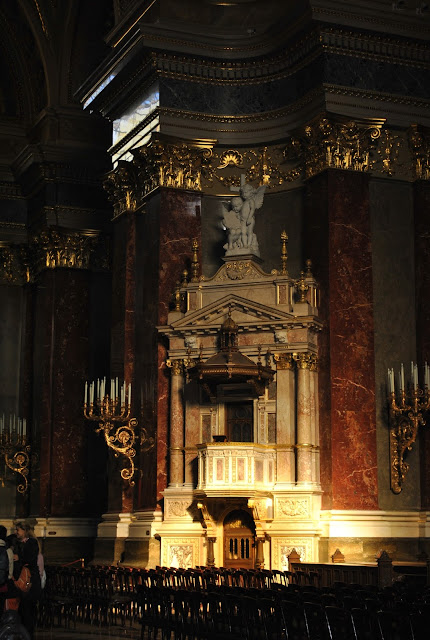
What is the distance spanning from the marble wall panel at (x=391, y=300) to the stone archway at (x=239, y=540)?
8.17ft

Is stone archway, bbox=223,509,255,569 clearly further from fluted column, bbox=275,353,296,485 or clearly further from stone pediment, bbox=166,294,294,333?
stone pediment, bbox=166,294,294,333

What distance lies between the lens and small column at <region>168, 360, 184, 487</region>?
22.4m

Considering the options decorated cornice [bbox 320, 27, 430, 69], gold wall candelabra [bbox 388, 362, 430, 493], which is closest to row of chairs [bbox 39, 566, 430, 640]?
gold wall candelabra [bbox 388, 362, 430, 493]

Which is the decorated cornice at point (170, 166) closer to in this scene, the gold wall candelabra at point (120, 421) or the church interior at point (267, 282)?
the church interior at point (267, 282)

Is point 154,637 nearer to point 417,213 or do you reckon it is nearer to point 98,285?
point 417,213

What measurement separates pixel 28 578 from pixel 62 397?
1650 centimetres

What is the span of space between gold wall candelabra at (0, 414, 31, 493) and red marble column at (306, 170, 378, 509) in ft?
35.5

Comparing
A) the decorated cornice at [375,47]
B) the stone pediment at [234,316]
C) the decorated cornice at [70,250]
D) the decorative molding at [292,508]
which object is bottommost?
the decorative molding at [292,508]

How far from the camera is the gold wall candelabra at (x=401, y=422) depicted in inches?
841

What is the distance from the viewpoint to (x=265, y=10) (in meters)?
24.7

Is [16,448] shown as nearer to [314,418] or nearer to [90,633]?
[314,418]

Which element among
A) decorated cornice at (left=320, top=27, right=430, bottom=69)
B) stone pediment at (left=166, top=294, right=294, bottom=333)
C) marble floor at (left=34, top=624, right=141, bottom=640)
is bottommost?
marble floor at (left=34, top=624, right=141, bottom=640)

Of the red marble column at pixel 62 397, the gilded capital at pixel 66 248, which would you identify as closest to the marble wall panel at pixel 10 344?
the red marble column at pixel 62 397

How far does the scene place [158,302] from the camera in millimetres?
23406
